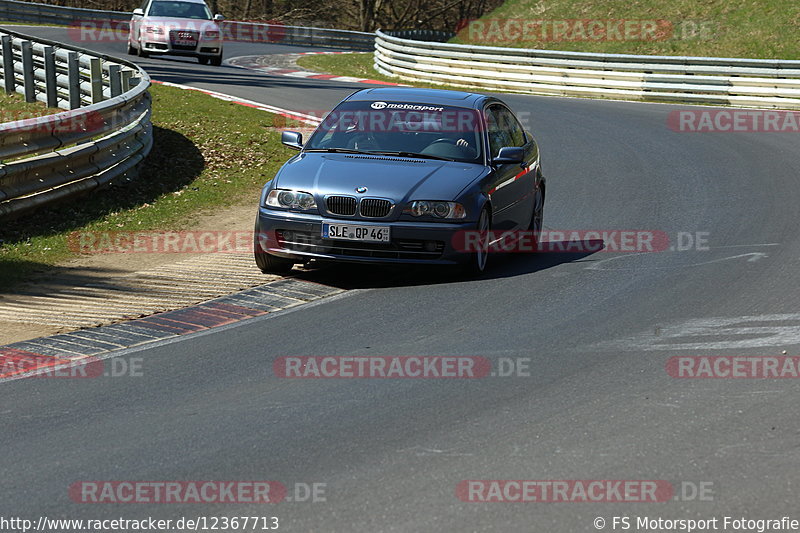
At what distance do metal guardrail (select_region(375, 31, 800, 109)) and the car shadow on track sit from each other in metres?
17.0

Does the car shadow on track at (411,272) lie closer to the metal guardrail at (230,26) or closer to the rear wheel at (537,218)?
the rear wheel at (537,218)

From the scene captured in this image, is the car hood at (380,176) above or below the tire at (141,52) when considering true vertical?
above

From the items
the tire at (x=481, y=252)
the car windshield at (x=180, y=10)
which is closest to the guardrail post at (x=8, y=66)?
the car windshield at (x=180, y=10)

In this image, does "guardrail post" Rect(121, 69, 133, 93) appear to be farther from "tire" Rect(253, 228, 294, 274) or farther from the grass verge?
"tire" Rect(253, 228, 294, 274)

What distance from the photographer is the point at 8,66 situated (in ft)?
72.6

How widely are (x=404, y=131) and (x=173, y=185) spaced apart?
16.5 feet

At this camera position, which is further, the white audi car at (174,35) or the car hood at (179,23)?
the car hood at (179,23)

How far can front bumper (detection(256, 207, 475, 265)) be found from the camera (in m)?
10.0

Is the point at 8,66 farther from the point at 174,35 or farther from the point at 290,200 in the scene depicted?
the point at 290,200

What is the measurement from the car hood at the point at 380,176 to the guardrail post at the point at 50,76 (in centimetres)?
1100

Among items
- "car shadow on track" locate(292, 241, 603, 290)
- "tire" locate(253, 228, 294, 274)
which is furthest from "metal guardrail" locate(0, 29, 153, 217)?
"car shadow on track" locate(292, 241, 603, 290)

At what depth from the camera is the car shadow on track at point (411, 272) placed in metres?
10.4

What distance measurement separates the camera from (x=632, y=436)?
622 centimetres

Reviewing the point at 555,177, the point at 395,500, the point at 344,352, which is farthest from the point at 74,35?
the point at 395,500
